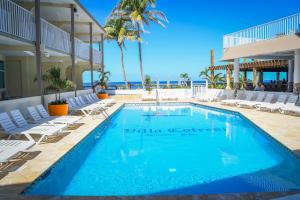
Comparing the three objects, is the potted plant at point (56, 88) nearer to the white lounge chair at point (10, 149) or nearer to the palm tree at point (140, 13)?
the white lounge chair at point (10, 149)

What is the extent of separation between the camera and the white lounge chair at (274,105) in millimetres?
12755

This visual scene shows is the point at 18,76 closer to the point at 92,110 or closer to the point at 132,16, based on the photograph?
the point at 92,110

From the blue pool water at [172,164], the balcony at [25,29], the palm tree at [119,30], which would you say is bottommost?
the blue pool water at [172,164]

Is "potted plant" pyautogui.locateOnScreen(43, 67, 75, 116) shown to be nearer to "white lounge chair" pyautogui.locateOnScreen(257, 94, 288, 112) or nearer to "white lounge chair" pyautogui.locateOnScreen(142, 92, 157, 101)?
"white lounge chair" pyautogui.locateOnScreen(257, 94, 288, 112)

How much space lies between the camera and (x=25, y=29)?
34.6ft

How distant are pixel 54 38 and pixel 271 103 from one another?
1013cm

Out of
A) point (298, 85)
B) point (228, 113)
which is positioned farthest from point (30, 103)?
point (298, 85)

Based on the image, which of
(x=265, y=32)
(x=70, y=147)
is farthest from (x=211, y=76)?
(x=70, y=147)

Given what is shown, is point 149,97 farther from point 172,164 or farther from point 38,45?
point 172,164

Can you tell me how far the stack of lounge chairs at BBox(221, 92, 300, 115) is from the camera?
485 inches

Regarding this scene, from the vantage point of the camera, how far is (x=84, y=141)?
26.5 ft

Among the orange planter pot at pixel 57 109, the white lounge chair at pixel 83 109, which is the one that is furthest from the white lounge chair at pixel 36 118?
the white lounge chair at pixel 83 109

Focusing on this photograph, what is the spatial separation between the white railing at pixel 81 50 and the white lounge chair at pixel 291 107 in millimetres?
10726

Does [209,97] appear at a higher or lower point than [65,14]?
lower
